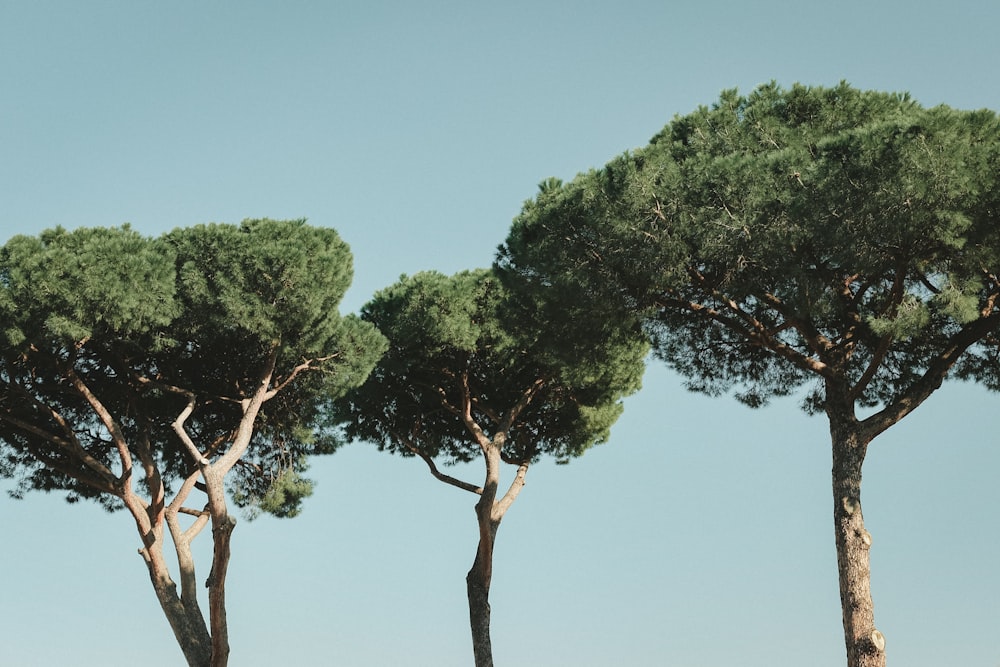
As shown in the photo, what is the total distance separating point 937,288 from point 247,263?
7.28 meters

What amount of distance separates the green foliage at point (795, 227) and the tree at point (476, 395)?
2.41 m

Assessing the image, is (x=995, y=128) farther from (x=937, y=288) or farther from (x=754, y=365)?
(x=754, y=365)

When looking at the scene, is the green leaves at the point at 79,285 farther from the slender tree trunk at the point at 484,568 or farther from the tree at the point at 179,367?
the slender tree trunk at the point at 484,568

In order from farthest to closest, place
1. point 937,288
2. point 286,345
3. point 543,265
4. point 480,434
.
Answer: point 480,434 < point 286,345 < point 543,265 < point 937,288

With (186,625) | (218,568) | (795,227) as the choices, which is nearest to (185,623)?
(186,625)

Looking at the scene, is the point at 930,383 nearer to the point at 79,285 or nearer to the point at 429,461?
the point at 429,461

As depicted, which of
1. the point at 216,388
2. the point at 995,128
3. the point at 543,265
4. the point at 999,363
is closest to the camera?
the point at 995,128

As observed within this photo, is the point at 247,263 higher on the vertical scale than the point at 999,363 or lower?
higher

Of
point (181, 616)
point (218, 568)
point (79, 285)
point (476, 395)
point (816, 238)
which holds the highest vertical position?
point (476, 395)

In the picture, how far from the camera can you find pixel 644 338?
459 inches

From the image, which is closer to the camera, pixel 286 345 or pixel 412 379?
pixel 286 345

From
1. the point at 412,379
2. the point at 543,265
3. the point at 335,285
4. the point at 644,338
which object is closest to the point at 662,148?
the point at 543,265

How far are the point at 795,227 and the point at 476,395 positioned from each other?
22.3 feet

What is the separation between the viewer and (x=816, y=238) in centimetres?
928
